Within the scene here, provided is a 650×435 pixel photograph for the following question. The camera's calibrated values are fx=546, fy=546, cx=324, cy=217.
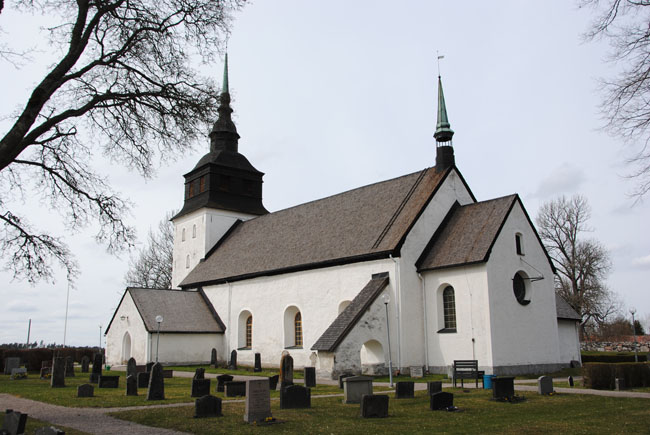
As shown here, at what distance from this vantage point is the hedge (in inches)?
702

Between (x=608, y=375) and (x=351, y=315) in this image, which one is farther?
(x=351, y=315)

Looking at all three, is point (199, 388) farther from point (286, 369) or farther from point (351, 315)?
point (351, 315)

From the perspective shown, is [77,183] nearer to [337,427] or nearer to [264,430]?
[264,430]

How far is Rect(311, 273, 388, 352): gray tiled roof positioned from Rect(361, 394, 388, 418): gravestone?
9364 mm

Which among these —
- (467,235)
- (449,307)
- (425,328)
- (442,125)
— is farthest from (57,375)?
(442,125)

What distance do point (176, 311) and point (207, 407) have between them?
75.1 feet

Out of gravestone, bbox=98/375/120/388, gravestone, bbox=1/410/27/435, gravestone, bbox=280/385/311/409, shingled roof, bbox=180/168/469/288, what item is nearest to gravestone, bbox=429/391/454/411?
gravestone, bbox=280/385/311/409

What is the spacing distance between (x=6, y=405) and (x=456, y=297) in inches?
659

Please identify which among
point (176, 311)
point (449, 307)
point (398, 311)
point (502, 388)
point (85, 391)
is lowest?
point (85, 391)

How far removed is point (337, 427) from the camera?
35.0 ft

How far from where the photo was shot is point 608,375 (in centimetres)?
1783

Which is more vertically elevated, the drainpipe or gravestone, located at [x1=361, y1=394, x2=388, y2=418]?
the drainpipe

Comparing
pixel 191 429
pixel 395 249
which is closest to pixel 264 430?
pixel 191 429

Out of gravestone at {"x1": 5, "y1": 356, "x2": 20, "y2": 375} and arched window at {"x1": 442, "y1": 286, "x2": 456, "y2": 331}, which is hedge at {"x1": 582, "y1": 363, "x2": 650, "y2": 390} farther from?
gravestone at {"x1": 5, "y1": 356, "x2": 20, "y2": 375}
